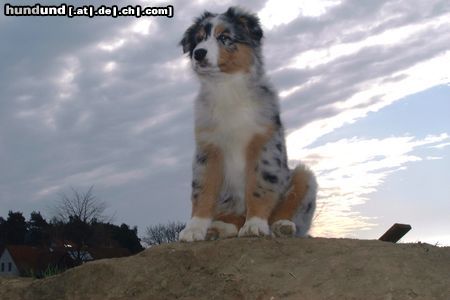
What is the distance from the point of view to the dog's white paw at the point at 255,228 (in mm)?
6199

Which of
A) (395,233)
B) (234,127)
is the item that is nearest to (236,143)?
(234,127)

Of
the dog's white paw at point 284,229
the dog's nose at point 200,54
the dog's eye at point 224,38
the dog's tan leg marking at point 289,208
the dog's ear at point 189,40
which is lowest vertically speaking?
the dog's white paw at point 284,229

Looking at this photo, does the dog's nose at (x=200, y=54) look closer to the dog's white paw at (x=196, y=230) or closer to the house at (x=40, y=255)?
the dog's white paw at (x=196, y=230)

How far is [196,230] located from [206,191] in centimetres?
43

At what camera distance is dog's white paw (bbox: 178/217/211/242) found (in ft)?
20.9

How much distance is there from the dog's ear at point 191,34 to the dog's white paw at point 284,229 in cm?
219

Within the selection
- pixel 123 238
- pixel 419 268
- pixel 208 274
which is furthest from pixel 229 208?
pixel 123 238

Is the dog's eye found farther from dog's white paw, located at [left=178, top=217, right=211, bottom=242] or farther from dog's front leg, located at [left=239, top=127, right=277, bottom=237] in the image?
dog's white paw, located at [left=178, top=217, right=211, bottom=242]

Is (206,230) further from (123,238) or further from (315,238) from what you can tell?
(123,238)

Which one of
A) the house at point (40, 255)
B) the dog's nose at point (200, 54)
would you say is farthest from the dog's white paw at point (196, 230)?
the house at point (40, 255)

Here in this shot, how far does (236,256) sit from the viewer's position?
609cm

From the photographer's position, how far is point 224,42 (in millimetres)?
6398

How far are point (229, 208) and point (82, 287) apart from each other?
178cm

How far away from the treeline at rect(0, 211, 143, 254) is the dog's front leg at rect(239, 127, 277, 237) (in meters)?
17.3
